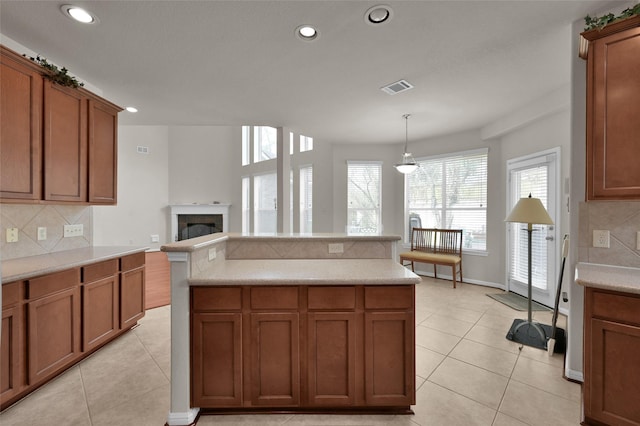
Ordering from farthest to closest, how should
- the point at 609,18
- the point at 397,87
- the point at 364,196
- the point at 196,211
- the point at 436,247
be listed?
the point at 196,211 → the point at 364,196 → the point at 436,247 → the point at 397,87 → the point at 609,18

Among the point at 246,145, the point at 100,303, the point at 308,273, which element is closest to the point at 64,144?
the point at 100,303

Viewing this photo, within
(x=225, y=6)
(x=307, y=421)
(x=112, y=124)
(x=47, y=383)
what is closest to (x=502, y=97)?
(x=225, y=6)

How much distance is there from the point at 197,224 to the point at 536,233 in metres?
7.71

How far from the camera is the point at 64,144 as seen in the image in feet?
7.78

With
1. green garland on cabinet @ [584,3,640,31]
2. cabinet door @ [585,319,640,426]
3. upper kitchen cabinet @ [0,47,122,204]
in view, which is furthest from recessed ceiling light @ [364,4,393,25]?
upper kitchen cabinet @ [0,47,122,204]

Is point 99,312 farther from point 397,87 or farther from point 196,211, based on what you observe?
point 196,211

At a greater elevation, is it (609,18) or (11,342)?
(609,18)

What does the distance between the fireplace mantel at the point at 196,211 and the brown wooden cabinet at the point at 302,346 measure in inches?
258

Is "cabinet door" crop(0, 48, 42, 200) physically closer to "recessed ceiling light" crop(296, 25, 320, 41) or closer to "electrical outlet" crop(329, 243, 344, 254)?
"recessed ceiling light" crop(296, 25, 320, 41)

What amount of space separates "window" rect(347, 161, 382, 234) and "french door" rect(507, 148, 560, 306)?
2266 millimetres

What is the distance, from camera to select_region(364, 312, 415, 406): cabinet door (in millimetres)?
1772

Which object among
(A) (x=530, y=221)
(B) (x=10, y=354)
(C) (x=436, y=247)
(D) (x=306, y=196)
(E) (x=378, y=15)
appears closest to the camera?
(B) (x=10, y=354)

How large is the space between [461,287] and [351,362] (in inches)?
141

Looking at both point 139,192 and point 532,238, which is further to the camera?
point 139,192
